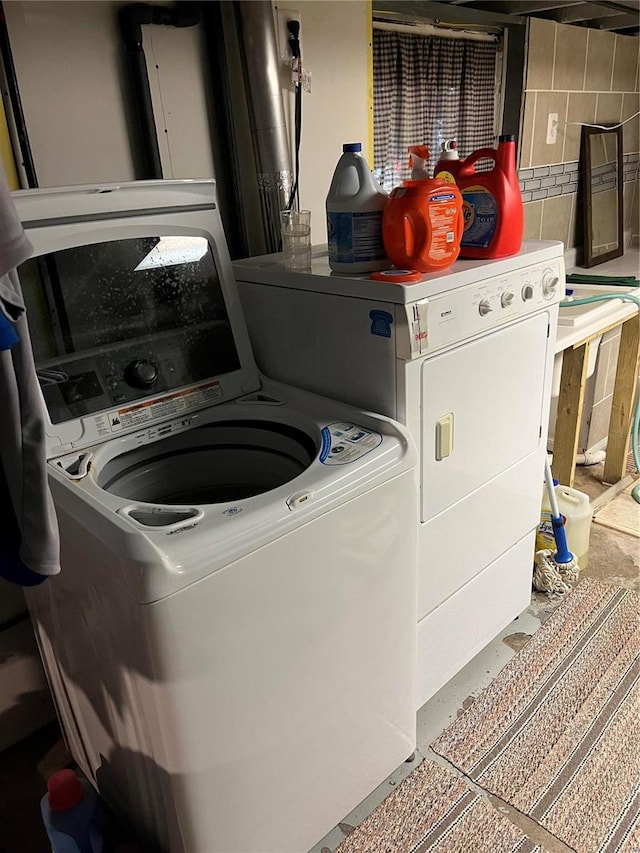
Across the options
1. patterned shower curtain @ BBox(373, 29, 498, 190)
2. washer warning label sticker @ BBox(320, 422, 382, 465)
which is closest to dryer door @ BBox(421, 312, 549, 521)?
washer warning label sticker @ BBox(320, 422, 382, 465)

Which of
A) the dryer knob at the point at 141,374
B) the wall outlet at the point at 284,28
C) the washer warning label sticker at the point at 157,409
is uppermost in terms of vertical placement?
the wall outlet at the point at 284,28

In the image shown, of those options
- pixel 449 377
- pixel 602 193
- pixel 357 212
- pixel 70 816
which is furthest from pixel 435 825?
pixel 602 193

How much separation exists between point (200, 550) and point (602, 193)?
3.32 m

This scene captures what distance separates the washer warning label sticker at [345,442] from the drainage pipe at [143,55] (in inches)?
33.8

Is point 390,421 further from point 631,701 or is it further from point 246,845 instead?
point 631,701

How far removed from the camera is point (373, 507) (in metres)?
1.29

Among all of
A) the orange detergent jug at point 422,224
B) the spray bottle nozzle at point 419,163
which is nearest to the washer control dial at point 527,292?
the orange detergent jug at point 422,224

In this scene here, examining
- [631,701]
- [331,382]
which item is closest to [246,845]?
[331,382]

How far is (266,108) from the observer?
1790 millimetres

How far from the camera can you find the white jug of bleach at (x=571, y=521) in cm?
233

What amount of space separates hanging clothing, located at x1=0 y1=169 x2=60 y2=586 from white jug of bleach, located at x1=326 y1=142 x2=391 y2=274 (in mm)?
869

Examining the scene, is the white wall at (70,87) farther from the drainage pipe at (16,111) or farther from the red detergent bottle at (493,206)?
the red detergent bottle at (493,206)

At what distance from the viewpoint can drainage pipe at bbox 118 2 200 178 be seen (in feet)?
5.18

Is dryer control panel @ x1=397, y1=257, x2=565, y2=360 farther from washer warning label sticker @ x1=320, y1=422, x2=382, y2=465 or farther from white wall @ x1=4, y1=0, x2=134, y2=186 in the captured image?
white wall @ x1=4, y1=0, x2=134, y2=186
